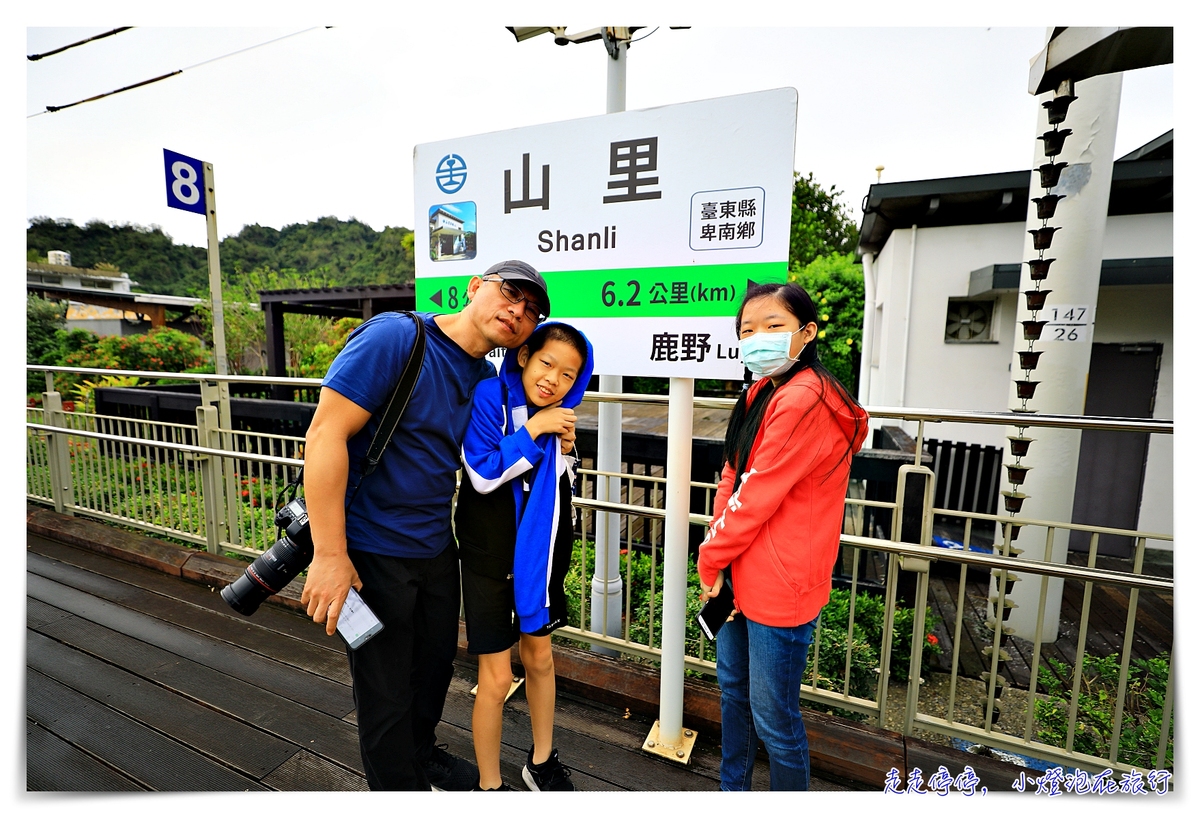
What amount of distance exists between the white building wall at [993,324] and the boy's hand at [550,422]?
5352 millimetres

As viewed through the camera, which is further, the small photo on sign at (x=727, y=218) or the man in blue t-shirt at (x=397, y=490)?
the small photo on sign at (x=727, y=218)

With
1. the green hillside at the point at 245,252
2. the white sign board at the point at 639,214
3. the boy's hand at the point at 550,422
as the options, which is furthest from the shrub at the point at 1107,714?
the green hillside at the point at 245,252

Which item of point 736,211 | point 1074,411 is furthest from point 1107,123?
point 736,211

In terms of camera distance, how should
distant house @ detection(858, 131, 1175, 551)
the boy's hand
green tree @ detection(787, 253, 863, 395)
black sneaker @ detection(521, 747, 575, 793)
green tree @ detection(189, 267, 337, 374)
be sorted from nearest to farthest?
the boy's hand < black sneaker @ detection(521, 747, 575, 793) < distant house @ detection(858, 131, 1175, 551) < green tree @ detection(787, 253, 863, 395) < green tree @ detection(189, 267, 337, 374)

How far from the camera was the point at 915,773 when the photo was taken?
1673 mm

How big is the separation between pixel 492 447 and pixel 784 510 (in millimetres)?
805

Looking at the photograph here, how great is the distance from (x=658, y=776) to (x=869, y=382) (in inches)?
303

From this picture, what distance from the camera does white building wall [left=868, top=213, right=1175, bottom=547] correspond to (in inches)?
193

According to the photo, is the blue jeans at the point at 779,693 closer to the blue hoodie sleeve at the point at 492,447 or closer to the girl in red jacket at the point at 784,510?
the girl in red jacket at the point at 784,510

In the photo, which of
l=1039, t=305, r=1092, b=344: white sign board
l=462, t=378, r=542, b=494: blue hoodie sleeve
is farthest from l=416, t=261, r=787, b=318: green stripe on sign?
l=1039, t=305, r=1092, b=344: white sign board

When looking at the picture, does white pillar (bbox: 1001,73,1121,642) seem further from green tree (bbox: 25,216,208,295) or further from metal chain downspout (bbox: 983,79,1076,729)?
green tree (bbox: 25,216,208,295)

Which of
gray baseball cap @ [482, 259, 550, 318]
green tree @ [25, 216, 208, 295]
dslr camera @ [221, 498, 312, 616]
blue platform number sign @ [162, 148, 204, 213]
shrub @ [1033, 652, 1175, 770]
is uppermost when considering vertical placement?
green tree @ [25, 216, 208, 295]

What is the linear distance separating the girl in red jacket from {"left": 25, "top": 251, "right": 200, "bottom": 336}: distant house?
2322 centimetres

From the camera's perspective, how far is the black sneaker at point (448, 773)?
66.1 inches
